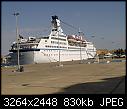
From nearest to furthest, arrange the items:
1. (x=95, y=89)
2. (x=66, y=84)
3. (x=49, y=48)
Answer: (x=95, y=89) → (x=66, y=84) → (x=49, y=48)

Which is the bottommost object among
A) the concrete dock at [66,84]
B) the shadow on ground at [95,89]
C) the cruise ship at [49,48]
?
the concrete dock at [66,84]

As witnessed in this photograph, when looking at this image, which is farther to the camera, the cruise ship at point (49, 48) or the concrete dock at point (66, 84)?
the cruise ship at point (49, 48)

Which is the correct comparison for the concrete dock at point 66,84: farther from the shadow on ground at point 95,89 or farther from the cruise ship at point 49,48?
the cruise ship at point 49,48

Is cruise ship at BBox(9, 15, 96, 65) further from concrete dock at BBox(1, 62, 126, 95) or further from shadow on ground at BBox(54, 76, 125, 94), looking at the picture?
shadow on ground at BBox(54, 76, 125, 94)

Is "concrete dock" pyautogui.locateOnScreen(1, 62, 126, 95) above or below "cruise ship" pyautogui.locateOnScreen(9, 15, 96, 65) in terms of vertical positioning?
below

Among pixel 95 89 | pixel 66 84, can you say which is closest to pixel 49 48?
pixel 66 84

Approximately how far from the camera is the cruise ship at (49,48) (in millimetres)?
72688

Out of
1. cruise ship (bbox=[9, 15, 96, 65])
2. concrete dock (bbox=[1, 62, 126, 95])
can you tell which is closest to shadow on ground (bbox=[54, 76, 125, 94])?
concrete dock (bbox=[1, 62, 126, 95])

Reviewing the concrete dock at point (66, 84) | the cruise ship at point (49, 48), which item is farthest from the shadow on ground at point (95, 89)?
the cruise ship at point (49, 48)

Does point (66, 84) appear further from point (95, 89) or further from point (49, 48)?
point (49, 48)

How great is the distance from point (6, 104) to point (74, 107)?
205 centimetres

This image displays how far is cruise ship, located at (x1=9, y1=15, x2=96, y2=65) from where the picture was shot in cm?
7269

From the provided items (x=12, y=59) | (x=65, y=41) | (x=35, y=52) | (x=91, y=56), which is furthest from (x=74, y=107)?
(x=91, y=56)

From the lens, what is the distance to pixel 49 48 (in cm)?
7762
